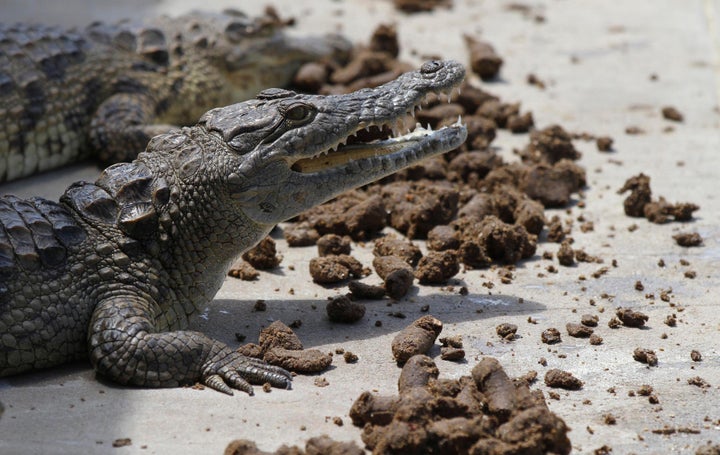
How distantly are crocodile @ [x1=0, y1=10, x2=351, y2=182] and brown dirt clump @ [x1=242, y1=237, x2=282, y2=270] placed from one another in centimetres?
202

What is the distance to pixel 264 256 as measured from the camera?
19.2ft

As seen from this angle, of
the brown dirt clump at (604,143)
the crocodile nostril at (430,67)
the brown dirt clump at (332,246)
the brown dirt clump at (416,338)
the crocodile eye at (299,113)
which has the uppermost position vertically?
the crocodile nostril at (430,67)

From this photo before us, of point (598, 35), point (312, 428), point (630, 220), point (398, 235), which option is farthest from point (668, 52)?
point (312, 428)

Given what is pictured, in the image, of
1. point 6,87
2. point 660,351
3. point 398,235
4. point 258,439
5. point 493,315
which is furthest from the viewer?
point 6,87

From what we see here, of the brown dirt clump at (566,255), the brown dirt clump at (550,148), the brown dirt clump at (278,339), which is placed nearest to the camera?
the brown dirt clump at (278,339)

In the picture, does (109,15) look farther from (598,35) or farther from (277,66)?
(598,35)

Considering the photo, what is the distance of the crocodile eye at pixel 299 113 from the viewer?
5055 mm

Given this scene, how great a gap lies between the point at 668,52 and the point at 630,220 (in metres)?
3.56

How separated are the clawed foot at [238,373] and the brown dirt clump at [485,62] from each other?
16.5 ft

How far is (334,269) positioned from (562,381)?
1.60 meters

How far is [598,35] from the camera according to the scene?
1005cm

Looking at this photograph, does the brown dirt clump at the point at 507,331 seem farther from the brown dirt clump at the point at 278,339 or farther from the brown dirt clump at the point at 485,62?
the brown dirt clump at the point at 485,62

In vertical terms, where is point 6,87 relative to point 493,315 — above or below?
above

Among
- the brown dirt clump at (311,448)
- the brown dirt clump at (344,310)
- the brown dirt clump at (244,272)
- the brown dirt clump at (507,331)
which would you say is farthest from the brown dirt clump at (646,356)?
the brown dirt clump at (244,272)
